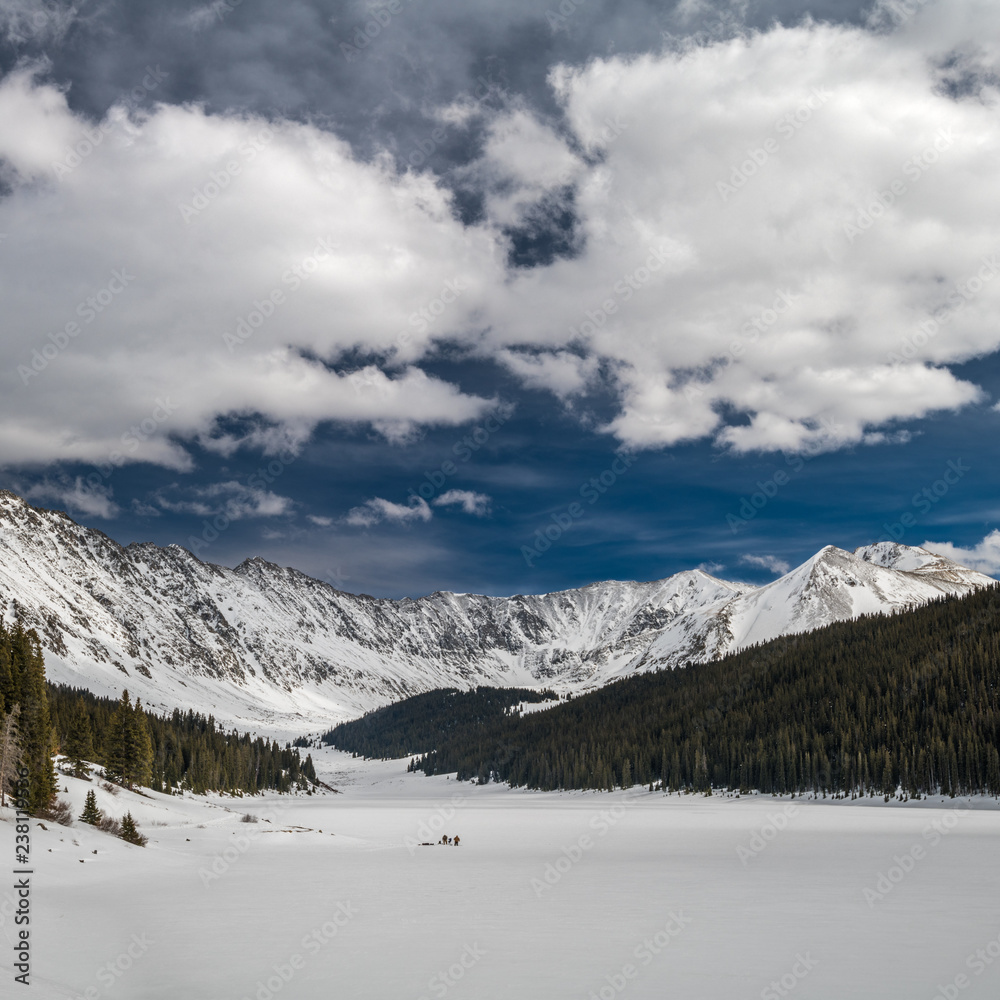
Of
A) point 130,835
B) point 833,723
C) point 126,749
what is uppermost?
point 126,749

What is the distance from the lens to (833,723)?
125 m

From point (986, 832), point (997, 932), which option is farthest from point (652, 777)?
point (997, 932)

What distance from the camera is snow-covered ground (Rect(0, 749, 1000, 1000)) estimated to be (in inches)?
685

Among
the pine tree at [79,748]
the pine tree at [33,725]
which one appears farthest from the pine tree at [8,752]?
the pine tree at [79,748]

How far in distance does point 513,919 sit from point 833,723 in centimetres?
11786

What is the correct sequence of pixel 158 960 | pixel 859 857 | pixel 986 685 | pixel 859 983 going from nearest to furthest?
pixel 859 983 → pixel 158 960 → pixel 859 857 → pixel 986 685

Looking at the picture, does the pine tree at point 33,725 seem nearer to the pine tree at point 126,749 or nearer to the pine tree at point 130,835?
the pine tree at point 130,835

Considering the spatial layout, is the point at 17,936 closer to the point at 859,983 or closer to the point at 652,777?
the point at 859,983

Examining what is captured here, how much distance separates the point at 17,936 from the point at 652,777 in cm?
14354

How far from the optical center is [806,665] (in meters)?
→ 159

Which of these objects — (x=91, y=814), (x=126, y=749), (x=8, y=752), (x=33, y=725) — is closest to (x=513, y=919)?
(x=91, y=814)

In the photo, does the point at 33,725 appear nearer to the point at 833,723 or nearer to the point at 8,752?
the point at 8,752

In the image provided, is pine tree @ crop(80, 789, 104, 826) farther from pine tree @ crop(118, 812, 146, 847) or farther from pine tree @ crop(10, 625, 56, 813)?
pine tree @ crop(118, 812, 146, 847)

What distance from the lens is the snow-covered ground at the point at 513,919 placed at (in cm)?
1741
